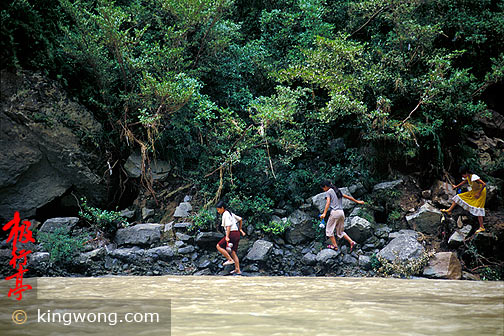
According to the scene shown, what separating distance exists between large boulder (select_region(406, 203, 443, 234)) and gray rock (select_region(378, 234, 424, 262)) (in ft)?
1.59

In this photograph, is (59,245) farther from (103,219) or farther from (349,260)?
(349,260)

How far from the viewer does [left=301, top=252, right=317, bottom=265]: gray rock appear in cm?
706

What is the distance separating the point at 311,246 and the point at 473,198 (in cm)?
349

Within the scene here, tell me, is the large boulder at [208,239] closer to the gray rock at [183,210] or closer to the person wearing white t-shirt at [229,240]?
the person wearing white t-shirt at [229,240]

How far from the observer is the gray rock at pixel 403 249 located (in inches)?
258

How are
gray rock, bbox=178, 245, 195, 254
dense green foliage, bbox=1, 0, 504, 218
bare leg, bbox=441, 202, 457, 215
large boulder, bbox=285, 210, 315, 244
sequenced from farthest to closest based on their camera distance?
dense green foliage, bbox=1, 0, 504, 218
large boulder, bbox=285, 210, 315, 244
gray rock, bbox=178, 245, 195, 254
bare leg, bbox=441, 202, 457, 215

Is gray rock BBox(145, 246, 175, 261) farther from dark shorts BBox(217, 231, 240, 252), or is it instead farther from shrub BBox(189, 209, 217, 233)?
dark shorts BBox(217, 231, 240, 252)

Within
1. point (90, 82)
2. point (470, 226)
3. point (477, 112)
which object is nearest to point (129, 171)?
point (90, 82)

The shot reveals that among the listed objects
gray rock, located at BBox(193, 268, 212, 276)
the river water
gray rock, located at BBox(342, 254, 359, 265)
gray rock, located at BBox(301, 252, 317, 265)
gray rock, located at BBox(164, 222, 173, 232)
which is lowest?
gray rock, located at BBox(193, 268, 212, 276)

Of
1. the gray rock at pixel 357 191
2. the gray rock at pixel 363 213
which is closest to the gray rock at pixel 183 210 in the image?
the gray rock at pixel 363 213

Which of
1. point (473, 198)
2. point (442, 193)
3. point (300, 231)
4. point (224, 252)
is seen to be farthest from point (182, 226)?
point (473, 198)

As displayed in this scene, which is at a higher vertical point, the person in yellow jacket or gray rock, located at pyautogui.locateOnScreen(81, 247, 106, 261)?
the person in yellow jacket

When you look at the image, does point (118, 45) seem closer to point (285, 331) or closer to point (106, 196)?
point (106, 196)

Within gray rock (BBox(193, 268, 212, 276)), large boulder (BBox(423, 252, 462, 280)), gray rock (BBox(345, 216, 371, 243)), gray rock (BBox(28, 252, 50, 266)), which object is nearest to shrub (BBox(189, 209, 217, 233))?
gray rock (BBox(193, 268, 212, 276))
